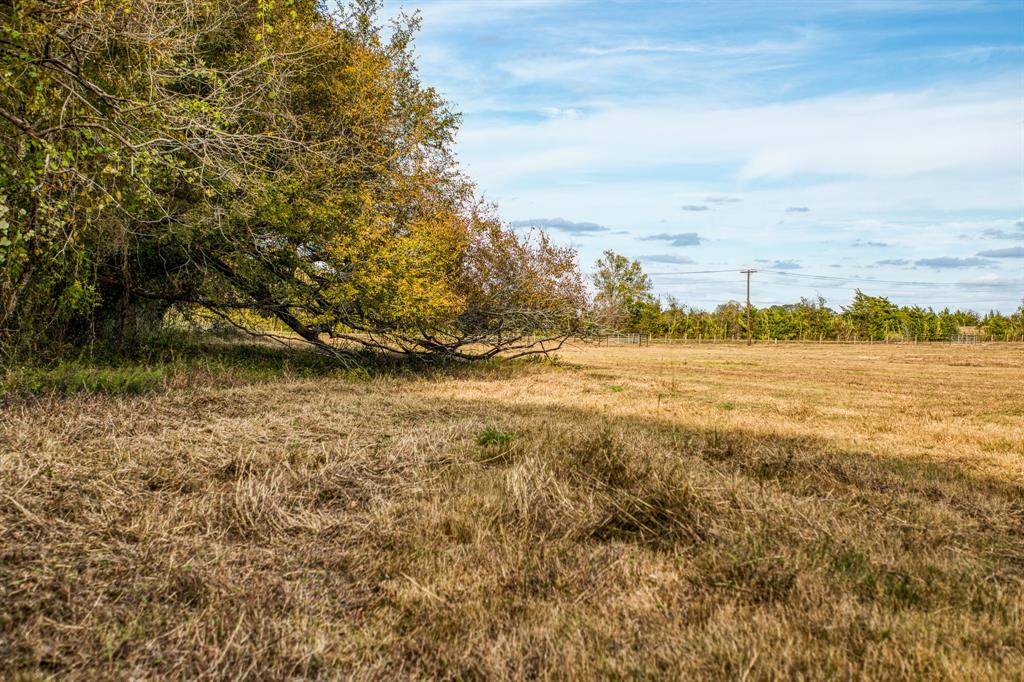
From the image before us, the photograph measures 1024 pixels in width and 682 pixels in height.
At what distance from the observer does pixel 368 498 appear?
209 inches

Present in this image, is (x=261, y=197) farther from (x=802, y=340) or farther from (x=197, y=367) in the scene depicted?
(x=802, y=340)

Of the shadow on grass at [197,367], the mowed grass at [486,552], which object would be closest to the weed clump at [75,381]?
the shadow on grass at [197,367]

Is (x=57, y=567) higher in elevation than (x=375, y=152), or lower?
lower

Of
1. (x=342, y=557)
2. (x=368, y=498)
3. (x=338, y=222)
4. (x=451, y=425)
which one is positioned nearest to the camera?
(x=342, y=557)

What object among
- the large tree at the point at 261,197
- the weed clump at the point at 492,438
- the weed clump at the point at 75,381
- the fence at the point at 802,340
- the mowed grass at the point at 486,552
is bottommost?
the mowed grass at the point at 486,552

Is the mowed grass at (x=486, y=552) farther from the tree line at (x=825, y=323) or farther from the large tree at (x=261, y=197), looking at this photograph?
the tree line at (x=825, y=323)

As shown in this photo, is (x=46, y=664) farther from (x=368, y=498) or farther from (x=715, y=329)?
(x=715, y=329)

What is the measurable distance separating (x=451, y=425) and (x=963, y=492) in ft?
18.1

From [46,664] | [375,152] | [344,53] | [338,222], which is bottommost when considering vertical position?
[46,664]

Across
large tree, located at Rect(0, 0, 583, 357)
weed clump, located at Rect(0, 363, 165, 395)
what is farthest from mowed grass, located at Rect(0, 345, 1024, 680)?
large tree, located at Rect(0, 0, 583, 357)

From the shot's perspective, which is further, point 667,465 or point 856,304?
point 856,304

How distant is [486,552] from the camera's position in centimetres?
421

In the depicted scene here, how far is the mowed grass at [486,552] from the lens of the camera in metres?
3.04

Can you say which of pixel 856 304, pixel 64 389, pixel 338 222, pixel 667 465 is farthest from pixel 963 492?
pixel 856 304
